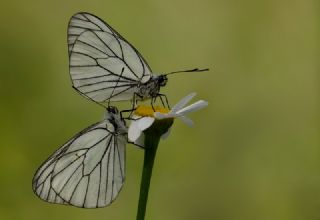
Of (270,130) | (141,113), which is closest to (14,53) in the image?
(270,130)

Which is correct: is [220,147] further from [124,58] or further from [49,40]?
[124,58]

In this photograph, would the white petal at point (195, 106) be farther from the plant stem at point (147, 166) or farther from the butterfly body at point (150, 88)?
the butterfly body at point (150, 88)

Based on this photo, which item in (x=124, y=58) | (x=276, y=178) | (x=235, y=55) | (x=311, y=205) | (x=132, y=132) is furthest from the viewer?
(x=235, y=55)

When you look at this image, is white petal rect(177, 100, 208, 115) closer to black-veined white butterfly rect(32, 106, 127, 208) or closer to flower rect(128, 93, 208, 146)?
flower rect(128, 93, 208, 146)

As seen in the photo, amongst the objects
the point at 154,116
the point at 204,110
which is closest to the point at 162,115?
the point at 154,116

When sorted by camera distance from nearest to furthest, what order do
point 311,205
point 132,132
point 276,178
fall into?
point 132,132
point 311,205
point 276,178

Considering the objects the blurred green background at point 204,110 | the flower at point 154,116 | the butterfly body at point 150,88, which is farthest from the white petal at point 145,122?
the blurred green background at point 204,110
